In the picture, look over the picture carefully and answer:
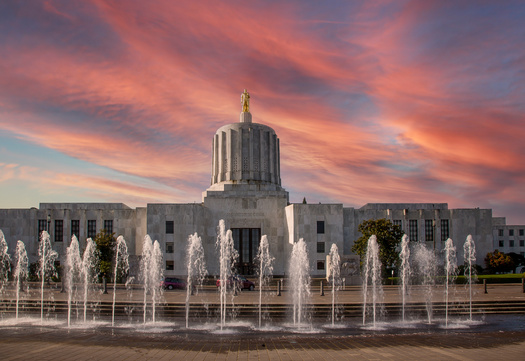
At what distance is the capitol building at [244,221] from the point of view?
160 feet

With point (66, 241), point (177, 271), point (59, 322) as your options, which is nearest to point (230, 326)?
point (59, 322)

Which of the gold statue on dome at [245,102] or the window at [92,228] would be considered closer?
the window at [92,228]

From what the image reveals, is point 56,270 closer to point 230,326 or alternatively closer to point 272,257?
point 272,257

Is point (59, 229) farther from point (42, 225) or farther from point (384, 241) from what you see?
point (384, 241)

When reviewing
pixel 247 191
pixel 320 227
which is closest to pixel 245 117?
pixel 247 191

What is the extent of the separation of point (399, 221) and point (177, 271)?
23.4 meters

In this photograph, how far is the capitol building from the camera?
48.8m

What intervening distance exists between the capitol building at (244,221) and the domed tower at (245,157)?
11cm

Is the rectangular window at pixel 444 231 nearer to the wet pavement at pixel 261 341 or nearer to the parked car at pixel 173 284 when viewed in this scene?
the parked car at pixel 173 284

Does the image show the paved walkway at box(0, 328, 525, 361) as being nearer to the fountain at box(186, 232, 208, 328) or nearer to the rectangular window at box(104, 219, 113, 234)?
the fountain at box(186, 232, 208, 328)

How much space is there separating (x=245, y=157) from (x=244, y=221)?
24.7 feet

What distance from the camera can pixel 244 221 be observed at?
51.6 meters

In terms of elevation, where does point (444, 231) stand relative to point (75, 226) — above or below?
below

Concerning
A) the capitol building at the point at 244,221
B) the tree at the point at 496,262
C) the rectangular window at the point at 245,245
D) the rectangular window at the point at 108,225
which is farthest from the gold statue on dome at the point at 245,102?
the tree at the point at 496,262
